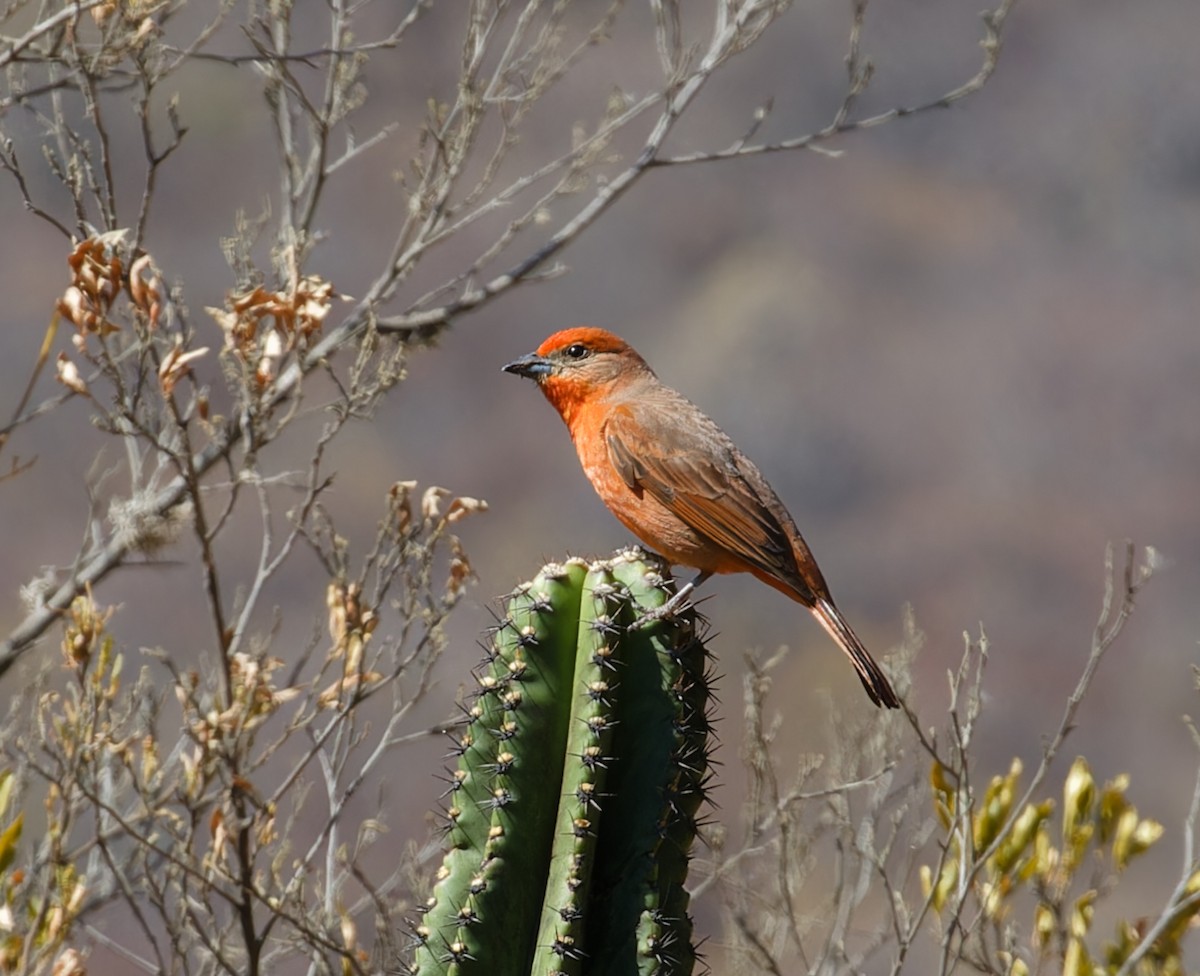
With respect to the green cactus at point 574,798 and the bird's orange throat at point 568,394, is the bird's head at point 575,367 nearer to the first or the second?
the bird's orange throat at point 568,394

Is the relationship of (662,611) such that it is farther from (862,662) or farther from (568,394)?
(568,394)

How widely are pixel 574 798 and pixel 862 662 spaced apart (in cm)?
139

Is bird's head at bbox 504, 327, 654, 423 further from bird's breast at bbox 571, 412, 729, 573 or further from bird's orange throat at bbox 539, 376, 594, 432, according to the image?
bird's breast at bbox 571, 412, 729, 573

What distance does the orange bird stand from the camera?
4.52 meters

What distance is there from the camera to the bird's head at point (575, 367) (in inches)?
207

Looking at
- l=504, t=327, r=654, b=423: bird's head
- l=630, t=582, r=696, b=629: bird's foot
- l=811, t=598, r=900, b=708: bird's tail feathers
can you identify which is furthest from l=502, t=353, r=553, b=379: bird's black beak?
l=630, t=582, r=696, b=629: bird's foot

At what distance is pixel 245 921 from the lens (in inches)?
150

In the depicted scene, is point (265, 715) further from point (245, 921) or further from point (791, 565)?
point (791, 565)

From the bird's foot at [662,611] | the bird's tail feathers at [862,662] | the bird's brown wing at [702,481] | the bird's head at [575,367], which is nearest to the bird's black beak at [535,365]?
the bird's head at [575,367]

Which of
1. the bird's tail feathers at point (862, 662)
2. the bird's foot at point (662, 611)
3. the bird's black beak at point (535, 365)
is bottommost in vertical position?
the bird's foot at point (662, 611)

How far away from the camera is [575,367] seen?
5.27 m

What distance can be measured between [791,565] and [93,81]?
2.63 m

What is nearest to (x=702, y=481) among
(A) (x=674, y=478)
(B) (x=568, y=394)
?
(A) (x=674, y=478)

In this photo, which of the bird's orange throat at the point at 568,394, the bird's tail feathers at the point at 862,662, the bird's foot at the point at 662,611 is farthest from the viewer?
the bird's orange throat at the point at 568,394
